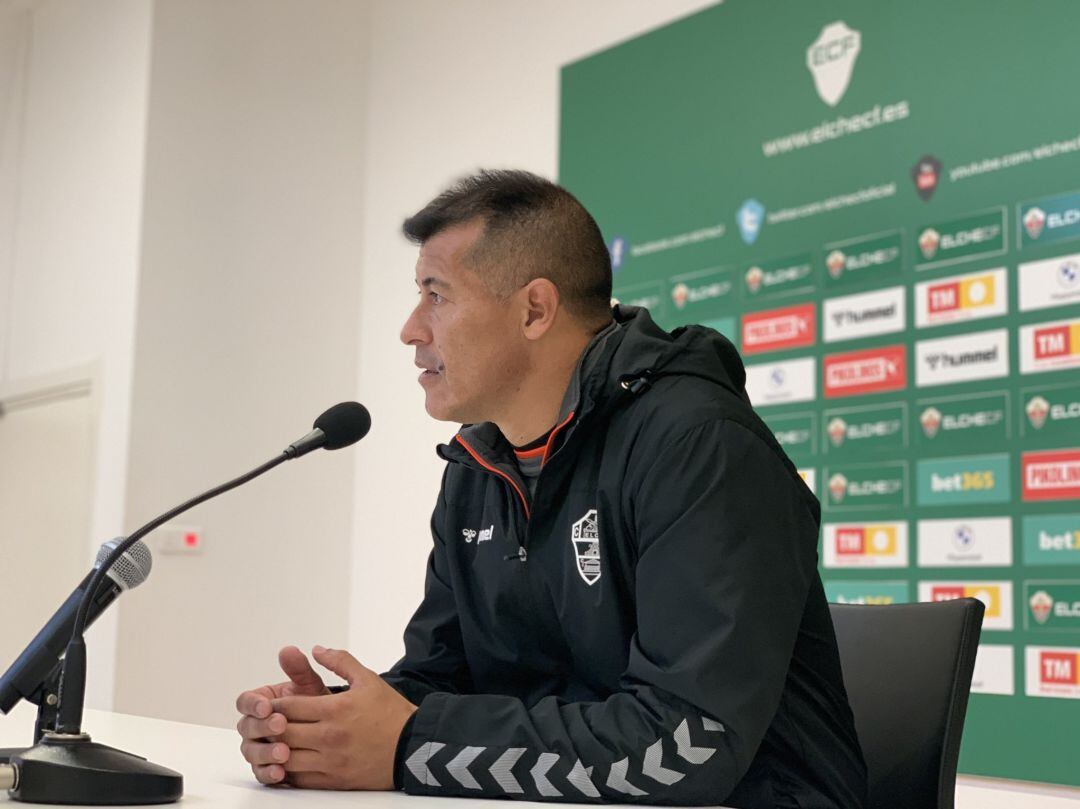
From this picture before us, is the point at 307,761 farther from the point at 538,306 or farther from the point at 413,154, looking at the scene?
the point at 413,154

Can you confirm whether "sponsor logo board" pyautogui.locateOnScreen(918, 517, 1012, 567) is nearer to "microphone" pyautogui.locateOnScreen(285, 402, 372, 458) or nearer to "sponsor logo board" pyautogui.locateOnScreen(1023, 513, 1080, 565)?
"sponsor logo board" pyautogui.locateOnScreen(1023, 513, 1080, 565)

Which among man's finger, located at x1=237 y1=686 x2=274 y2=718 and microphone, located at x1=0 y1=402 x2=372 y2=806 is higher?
man's finger, located at x1=237 y1=686 x2=274 y2=718

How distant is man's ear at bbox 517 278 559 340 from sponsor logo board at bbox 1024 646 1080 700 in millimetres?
1600

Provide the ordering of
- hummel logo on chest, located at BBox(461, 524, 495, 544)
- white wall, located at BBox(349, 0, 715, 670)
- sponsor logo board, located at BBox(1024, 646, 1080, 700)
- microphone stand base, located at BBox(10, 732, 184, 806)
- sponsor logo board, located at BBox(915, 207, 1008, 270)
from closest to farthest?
1. microphone stand base, located at BBox(10, 732, 184, 806)
2. hummel logo on chest, located at BBox(461, 524, 495, 544)
3. sponsor logo board, located at BBox(1024, 646, 1080, 700)
4. sponsor logo board, located at BBox(915, 207, 1008, 270)
5. white wall, located at BBox(349, 0, 715, 670)

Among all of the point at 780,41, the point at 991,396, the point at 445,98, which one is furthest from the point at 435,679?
the point at 445,98

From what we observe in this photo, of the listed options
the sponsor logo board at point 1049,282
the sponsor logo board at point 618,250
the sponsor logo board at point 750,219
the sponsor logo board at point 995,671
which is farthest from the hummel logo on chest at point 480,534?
the sponsor logo board at point 618,250

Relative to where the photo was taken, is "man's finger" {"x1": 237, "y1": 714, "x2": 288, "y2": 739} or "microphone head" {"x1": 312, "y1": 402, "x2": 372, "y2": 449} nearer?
"man's finger" {"x1": 237, "y1": 714, "x2": 288, "y2": 739}

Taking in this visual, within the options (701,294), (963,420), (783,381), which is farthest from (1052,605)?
(701,294)

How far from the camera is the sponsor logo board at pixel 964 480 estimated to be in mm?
2854

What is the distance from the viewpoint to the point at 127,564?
1.38m

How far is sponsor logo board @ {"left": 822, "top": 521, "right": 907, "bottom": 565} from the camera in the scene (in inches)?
120

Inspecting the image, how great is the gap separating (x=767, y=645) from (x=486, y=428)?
0.65 m

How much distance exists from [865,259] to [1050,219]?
50 centimetres

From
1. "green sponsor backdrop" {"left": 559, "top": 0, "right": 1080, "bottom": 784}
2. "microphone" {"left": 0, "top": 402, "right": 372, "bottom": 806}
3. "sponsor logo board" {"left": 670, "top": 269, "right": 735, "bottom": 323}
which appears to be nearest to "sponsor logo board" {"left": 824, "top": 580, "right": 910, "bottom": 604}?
"green sponsor backdrop" {"left": 559, "top": 0, "right": 1080, "bottom": 784}
